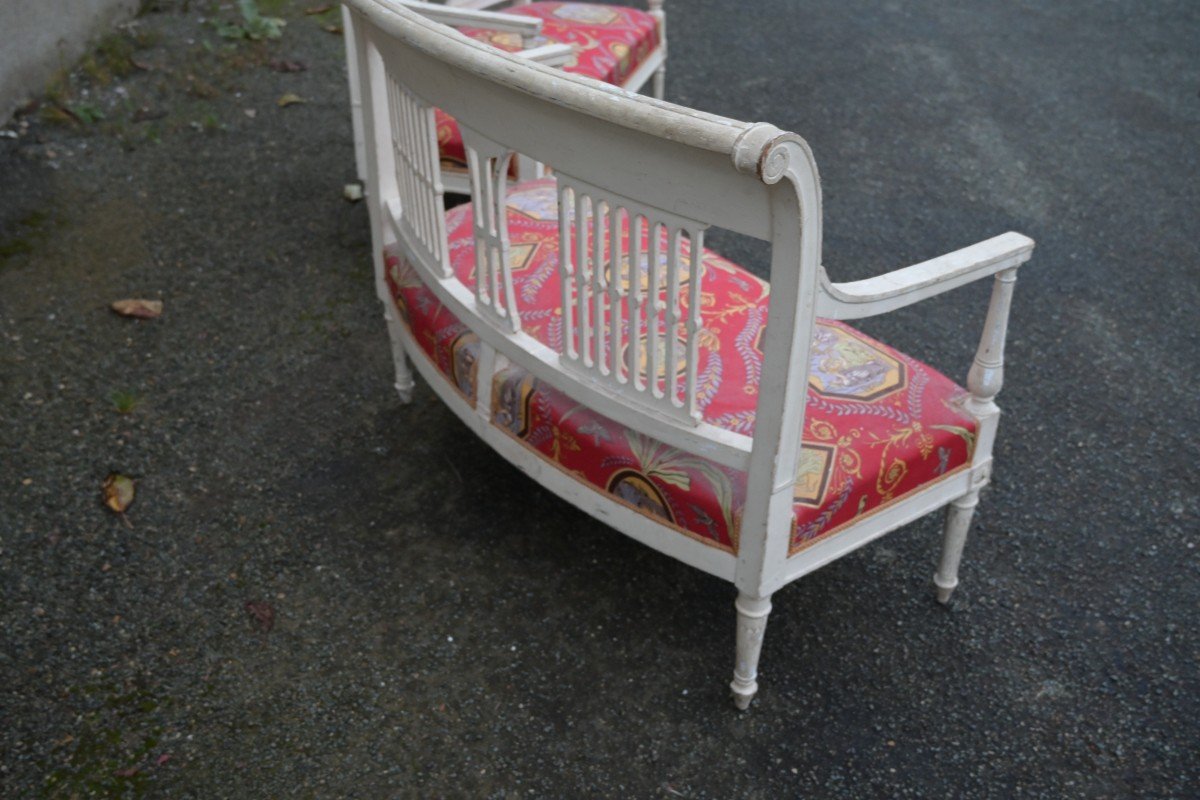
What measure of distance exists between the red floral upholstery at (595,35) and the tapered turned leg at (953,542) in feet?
5.61

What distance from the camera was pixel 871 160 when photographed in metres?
4.01

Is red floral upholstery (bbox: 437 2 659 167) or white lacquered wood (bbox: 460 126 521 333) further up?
white lacquered wood (bbox: 460 126 521 333)

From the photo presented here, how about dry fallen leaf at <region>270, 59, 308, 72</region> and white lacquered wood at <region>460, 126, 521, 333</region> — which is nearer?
white lacquered wood at <region>460, 126, 521, 333</region>

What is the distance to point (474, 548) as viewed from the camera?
248cm

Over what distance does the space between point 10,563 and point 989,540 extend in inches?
80.1

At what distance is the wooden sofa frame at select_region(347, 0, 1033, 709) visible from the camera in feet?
4.80

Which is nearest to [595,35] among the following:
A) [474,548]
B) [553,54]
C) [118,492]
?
[553,54]

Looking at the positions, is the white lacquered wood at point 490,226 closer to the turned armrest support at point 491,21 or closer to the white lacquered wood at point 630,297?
the white lacquered wood at point 630,297

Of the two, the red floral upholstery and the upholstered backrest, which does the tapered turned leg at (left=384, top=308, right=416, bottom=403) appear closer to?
the upholstered backrest

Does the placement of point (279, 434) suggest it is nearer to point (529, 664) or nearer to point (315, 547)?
point (315, 547)

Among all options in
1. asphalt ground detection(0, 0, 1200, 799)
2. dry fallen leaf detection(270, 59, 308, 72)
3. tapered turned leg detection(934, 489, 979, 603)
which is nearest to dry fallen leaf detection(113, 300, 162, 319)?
asphalt ground detection(0, 0, 1200, 799)

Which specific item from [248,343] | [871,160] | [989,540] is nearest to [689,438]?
[989,540]

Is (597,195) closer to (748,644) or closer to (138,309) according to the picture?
(748,644)

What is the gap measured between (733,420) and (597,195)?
0.45m
